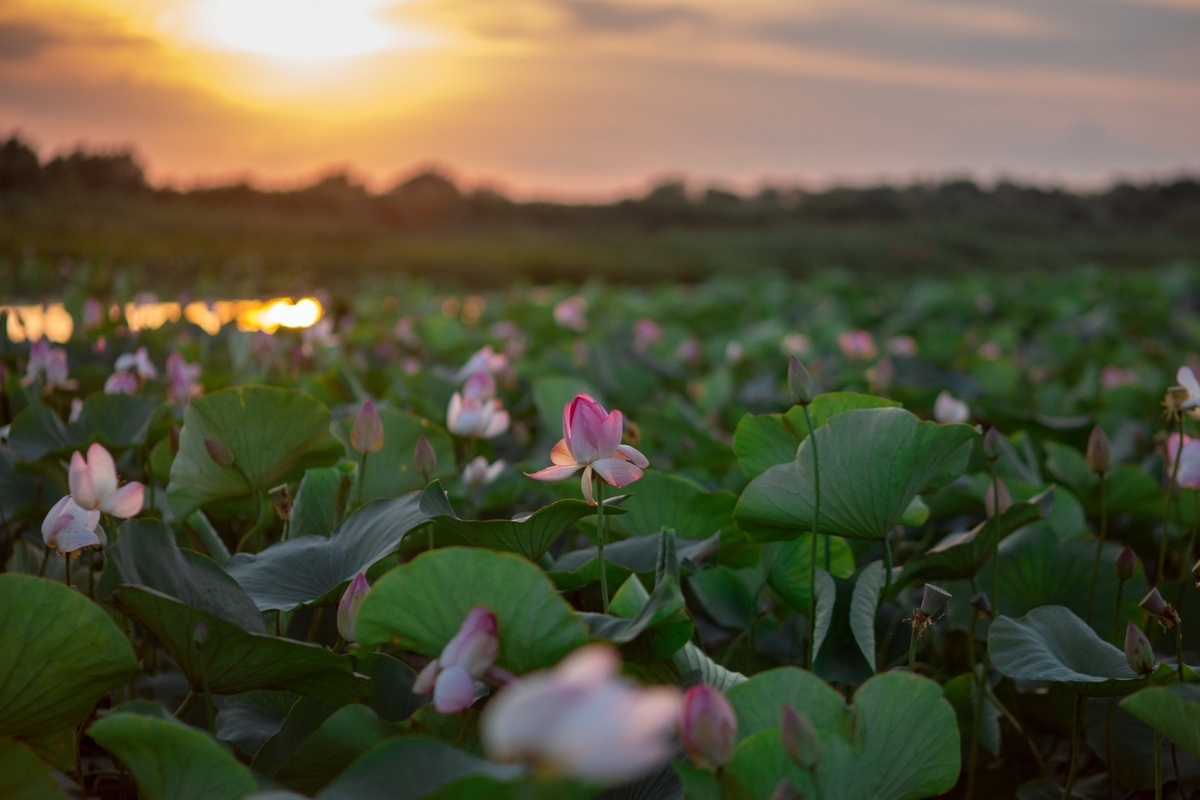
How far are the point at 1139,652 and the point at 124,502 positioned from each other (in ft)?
2.55

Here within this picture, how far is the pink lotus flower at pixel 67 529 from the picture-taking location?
2.54 ft

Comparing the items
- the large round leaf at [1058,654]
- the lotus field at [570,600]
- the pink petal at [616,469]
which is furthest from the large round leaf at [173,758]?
the large round leaf at [1058,654]

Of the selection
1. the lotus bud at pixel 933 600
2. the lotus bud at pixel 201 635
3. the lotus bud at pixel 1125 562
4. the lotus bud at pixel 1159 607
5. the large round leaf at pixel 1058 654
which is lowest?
the large round leaf at pixel 1058 654

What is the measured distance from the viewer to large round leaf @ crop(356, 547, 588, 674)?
58 centimetres

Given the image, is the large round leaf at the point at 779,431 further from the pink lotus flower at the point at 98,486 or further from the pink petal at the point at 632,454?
the pink lotus flower at the point at 98,486

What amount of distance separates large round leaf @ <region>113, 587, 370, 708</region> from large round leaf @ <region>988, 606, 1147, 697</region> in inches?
18.7

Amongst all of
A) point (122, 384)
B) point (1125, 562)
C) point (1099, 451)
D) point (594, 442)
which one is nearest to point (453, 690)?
point (594, 442)

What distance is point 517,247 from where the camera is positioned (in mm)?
12594

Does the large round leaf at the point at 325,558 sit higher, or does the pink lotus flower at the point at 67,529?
the pink lotus flower at the point at 67,529

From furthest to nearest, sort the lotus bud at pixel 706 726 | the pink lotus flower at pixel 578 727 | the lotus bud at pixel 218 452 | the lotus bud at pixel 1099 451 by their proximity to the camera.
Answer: the lotus bud at pixel 1099 451
the lotus bud at pixel 218 452
the lotus bud at pixel 706 726
the pink lotus flower at pixel 578 727

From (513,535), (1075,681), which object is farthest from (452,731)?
(1075,681)

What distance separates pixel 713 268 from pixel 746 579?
1118 cm

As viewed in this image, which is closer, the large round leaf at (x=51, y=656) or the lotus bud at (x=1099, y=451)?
the large round leaf at (x=51, y=656)

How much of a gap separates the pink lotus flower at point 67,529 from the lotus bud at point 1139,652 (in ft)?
2.46
